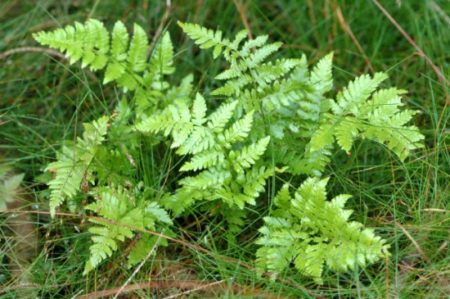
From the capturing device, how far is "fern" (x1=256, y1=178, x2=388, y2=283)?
7.52 feet

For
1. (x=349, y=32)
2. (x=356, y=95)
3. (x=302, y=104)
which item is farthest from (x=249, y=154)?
(x=349, y=32)

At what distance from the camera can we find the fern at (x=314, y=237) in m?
2.29

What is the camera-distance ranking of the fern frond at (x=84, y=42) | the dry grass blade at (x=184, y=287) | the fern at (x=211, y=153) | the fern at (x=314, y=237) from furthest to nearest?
the fern frond at (x=84, y=42), the fern at (x=211, y=153), the dry grass blade at (x=184, y=287), the fern at (x=314, y=237)

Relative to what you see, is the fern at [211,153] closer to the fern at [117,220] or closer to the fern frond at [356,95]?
the fern at [117,220]

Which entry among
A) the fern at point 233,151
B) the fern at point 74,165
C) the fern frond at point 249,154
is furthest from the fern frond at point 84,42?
the fern frond at point 249,154

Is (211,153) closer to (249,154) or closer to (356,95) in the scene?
(249,154)

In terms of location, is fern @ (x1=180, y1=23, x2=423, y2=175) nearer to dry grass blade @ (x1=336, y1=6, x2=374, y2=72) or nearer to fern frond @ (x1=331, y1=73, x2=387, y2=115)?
fern frond @ (x1=331, y1=73, x2=387, y2=115)

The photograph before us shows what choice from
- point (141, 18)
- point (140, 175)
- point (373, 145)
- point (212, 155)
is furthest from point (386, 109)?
point (141, 18)

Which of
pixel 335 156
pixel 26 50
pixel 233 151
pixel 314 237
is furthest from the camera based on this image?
pixel 26 50

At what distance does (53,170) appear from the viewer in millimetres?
2639

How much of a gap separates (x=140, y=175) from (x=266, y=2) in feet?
4.44

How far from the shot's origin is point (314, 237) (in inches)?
96.3

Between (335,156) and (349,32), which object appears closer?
(335,156)

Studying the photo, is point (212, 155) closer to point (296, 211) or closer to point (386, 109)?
point (296, 211)
